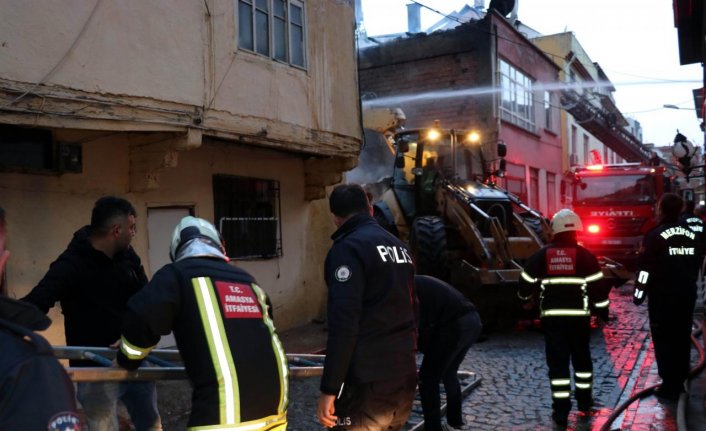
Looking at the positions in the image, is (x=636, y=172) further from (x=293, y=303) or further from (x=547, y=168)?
(x=293, y=303)

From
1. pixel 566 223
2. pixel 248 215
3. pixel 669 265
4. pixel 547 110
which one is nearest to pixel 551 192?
pixel 547 110

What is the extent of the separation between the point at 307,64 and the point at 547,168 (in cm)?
1712

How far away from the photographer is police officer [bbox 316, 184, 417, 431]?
3.08 meters

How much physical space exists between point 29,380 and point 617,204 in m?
16.3

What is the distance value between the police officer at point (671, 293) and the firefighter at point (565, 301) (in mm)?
752

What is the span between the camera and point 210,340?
256cm

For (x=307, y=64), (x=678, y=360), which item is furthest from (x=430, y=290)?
(x=307, y=64)

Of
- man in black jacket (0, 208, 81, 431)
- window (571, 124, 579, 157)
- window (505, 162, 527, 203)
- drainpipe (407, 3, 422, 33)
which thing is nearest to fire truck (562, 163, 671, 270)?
window (505, 162, 527, 203)

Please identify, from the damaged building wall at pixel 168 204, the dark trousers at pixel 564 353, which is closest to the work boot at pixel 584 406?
the dark trousers at pixel 564 353

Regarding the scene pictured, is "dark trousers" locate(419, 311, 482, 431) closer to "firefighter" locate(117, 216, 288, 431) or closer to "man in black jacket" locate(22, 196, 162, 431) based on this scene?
"man in black jacket" locate(22, 196, 162, 431)

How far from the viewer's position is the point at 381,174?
1852 centimetres

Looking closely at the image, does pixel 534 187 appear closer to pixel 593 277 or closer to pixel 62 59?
pixel 593 277

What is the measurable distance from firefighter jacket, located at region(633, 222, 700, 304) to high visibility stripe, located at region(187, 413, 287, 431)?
4.71 metres

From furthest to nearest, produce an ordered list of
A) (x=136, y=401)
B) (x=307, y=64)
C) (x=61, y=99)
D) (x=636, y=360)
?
(x=307, y=64)
(x=636, y=360)
(x=61, y=99)
(x=136, y=401)
